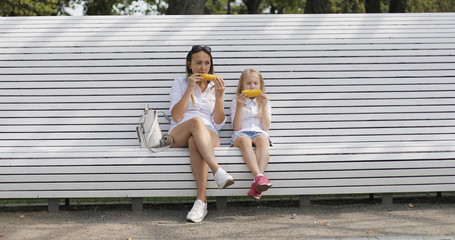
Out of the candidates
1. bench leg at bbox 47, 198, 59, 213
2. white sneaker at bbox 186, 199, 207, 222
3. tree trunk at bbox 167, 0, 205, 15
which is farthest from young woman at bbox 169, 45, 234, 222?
tree trunk at bbox 167, 0, 205, 15

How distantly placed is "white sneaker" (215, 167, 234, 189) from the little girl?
0.68 feet

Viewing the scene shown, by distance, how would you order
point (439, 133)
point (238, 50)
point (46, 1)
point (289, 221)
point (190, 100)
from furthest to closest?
point (46, 1) < point (238, 50) < point (439, 133) < point (190, 100) < point (289, 221)

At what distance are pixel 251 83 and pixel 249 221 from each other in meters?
1.37

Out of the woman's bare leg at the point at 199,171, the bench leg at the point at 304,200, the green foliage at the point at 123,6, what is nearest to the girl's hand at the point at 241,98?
the woman's bare leg at the point at 199,171

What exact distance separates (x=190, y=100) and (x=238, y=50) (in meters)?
1.00

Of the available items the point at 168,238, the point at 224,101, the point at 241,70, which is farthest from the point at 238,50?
the point at 168,238

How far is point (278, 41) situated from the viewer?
589cm

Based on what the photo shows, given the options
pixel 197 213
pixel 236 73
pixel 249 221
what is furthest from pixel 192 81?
pixel 249 221

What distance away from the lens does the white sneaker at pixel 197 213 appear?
170 inches

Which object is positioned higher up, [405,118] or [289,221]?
[405,118]

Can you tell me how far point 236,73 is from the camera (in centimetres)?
567

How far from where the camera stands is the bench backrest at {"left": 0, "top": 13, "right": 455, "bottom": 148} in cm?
538

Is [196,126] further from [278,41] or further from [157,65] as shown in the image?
[278,41]

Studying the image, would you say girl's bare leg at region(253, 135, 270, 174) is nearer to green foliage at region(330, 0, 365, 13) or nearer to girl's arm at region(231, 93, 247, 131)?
girl's arm at region(231, 93, 247, 131)
